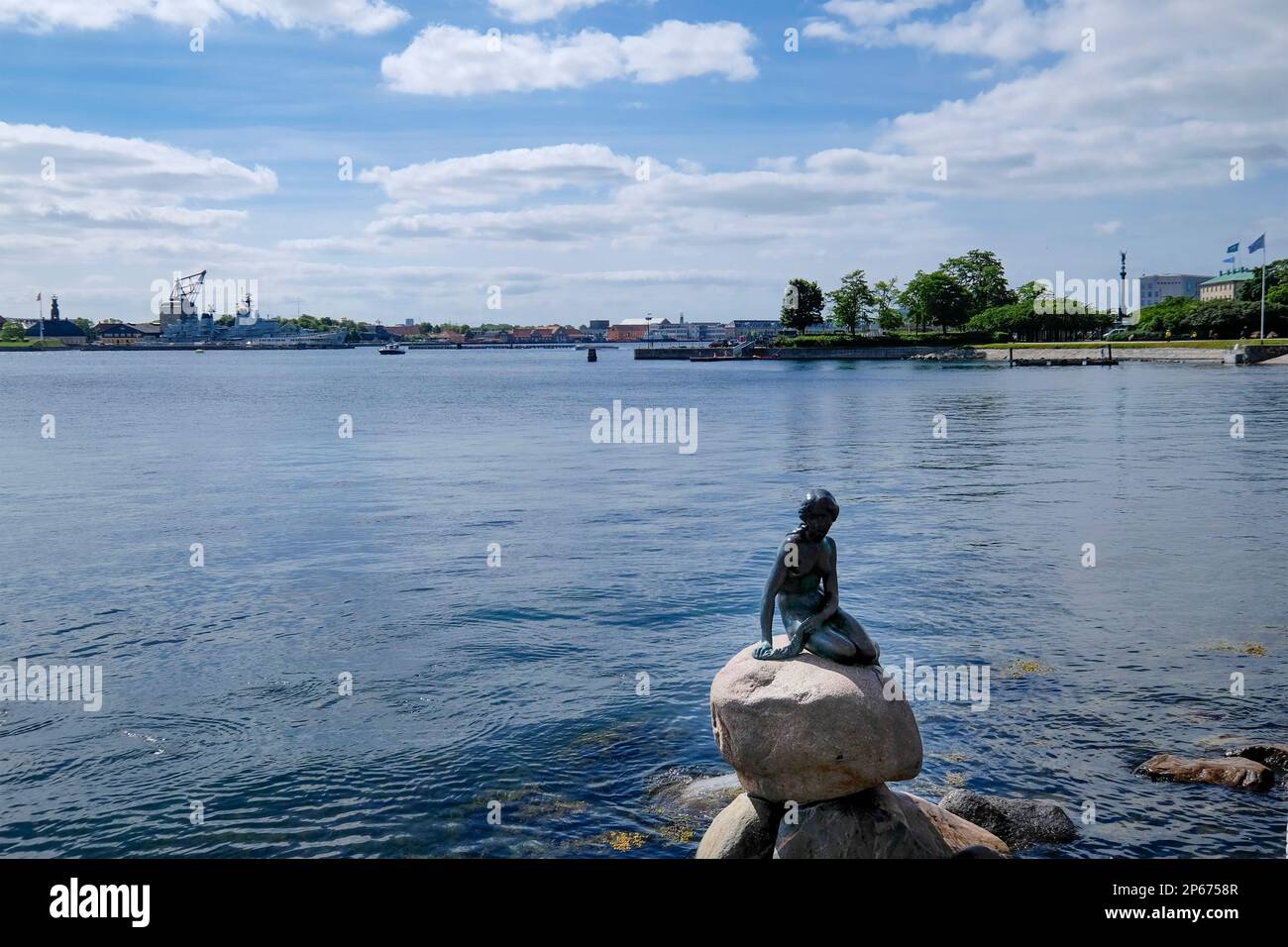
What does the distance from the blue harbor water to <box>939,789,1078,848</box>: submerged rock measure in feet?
1.58

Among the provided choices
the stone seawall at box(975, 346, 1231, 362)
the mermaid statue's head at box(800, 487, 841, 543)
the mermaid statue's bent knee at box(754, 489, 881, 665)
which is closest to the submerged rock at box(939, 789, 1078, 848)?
the mermaid statue's bent knee at box(754, 489, 881, 665)

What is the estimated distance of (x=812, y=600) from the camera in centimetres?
1199

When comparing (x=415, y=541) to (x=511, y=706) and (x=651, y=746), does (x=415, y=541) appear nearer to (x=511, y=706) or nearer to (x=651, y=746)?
(x=511, y=706)

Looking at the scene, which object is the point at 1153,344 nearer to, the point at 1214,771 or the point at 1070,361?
the point at 1070,361

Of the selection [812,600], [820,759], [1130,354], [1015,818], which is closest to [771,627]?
[812,600]

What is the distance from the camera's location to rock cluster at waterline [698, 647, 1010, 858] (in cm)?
1108

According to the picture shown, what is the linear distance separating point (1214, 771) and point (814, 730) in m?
7.46

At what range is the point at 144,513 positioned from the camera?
129 ft

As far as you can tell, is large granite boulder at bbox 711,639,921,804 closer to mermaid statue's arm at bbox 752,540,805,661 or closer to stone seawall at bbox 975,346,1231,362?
mermaid statue's arm at bbox 752,540,805,661

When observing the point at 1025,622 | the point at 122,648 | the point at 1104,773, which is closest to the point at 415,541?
the point at 122,648

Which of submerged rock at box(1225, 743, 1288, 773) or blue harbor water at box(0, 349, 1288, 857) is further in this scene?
submerged rock at box(1225, 743, 1288, 773)

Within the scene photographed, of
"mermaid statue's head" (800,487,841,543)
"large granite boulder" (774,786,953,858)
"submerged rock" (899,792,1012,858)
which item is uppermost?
"mermaid statue's head" (800,487,841,543)
